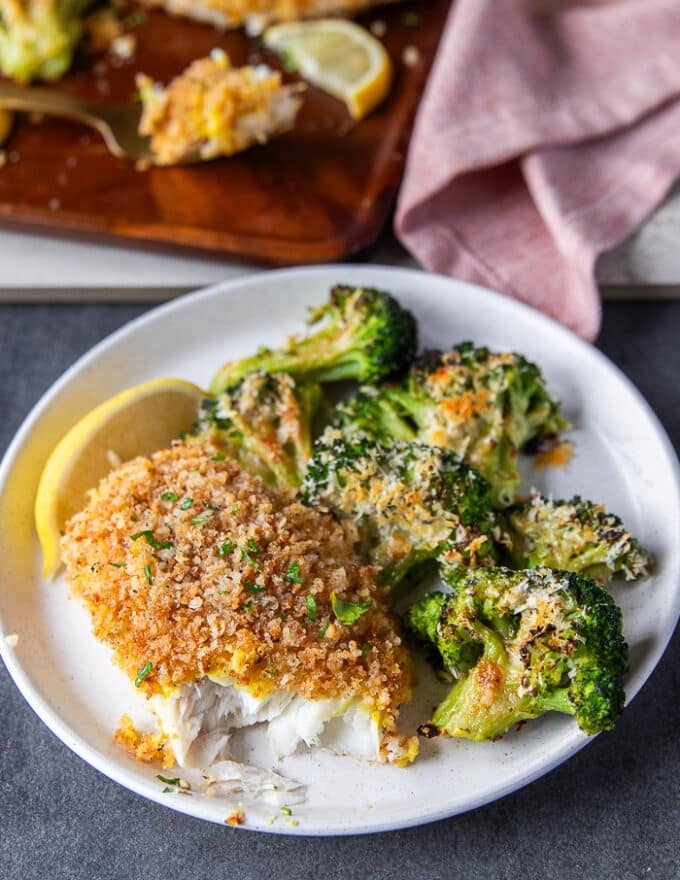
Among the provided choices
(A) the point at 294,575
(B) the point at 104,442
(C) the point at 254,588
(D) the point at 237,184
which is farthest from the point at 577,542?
(D) the point at 237,184

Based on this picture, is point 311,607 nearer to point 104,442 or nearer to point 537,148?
point 104,442

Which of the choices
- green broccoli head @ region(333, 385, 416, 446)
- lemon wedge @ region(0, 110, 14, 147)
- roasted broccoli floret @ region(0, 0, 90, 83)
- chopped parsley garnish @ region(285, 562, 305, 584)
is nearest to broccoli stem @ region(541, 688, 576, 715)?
chopped parsley garnish @ region(285, 562, 305, 584)

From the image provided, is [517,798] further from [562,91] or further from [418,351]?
[562,91]

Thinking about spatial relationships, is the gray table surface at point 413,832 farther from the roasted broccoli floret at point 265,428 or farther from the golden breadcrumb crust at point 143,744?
the roasted broccoli floret at point 265,428

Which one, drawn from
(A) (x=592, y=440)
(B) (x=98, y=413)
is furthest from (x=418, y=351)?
(B) (x=98, y=413)

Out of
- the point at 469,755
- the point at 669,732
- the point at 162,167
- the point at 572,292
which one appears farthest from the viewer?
the point at 162,167

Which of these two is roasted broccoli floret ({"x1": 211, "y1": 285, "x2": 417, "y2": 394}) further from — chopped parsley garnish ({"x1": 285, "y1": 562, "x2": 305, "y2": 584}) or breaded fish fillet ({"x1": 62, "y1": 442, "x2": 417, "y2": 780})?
chopped parsley garnish ({"x1": 285, "y1": 562, "x2": 305, "y2": 584})

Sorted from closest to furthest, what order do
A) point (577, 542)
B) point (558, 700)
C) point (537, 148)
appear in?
1. point (558, 700)
2. point (577, 542)
3. point (537, 148)
